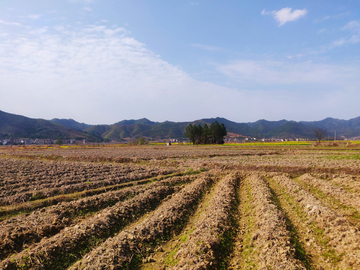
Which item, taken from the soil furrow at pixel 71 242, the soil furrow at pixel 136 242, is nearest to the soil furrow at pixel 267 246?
the soil furrow at pixel 136 242

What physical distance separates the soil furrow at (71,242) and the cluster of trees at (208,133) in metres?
80.4

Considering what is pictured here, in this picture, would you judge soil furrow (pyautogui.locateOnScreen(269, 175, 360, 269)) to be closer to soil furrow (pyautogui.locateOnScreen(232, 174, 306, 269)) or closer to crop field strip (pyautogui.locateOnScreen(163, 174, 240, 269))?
soil furrow (pyautogui.locateOnScreen(232, 174, 306, 269))

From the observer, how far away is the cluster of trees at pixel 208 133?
88.7 metres

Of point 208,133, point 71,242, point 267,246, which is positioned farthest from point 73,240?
point 208,133

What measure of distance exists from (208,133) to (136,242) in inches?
3313

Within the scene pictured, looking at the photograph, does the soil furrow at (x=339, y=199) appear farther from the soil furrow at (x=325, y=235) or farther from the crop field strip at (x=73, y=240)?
the crop field strip at (x=73, y=240)

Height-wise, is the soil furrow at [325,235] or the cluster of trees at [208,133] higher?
the cluster of trees at [208,133]

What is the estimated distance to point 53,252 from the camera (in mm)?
6148

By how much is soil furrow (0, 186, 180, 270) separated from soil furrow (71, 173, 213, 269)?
65cm

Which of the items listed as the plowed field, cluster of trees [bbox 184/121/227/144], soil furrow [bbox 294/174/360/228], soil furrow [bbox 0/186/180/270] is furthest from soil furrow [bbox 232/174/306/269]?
cluster of trees [bbox 184/121/227/144]

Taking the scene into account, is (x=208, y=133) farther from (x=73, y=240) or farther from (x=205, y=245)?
(x=73, y=240)

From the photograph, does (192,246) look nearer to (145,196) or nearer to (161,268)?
(161,268)

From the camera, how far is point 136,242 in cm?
688

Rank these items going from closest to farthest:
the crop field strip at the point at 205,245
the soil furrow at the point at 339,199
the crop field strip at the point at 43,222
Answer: the crop field strip at the point at 205,245, the crop field strip at the point at 43,222, the soil furrow at the point at 339,199
